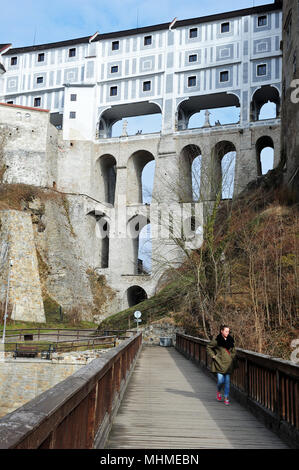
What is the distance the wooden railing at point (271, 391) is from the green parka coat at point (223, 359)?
0.67 feet

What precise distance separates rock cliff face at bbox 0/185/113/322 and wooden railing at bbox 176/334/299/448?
107 ft

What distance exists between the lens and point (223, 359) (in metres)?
8.17

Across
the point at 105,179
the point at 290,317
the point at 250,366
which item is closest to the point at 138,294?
the point at 105,179

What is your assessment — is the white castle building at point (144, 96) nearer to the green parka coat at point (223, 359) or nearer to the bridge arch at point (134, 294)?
the bridge arch at point (134, 294)

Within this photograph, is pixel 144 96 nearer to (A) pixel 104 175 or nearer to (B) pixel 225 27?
(A) pixel 104 175

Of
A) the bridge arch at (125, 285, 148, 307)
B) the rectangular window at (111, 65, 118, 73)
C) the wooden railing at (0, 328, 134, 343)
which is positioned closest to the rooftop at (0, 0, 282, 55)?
the rectangular window at (111, 65, 118, 73)

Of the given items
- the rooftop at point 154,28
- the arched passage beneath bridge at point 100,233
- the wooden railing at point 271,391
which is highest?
the rooftop at point 154,28

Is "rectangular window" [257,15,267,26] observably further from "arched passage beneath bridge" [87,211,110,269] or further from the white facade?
"arched passage beneath bridge" [87,211,110,269]

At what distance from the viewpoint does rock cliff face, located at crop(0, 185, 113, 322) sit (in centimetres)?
4059

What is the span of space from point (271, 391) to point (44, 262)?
40.5m

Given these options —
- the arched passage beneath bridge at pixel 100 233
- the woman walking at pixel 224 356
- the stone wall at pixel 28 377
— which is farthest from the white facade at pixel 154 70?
the woman walking at pixel 224 356

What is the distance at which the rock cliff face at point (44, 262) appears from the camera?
4059 cm

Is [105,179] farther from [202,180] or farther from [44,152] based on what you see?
[202,180]

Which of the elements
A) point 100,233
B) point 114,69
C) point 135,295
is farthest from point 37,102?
point 135,295
